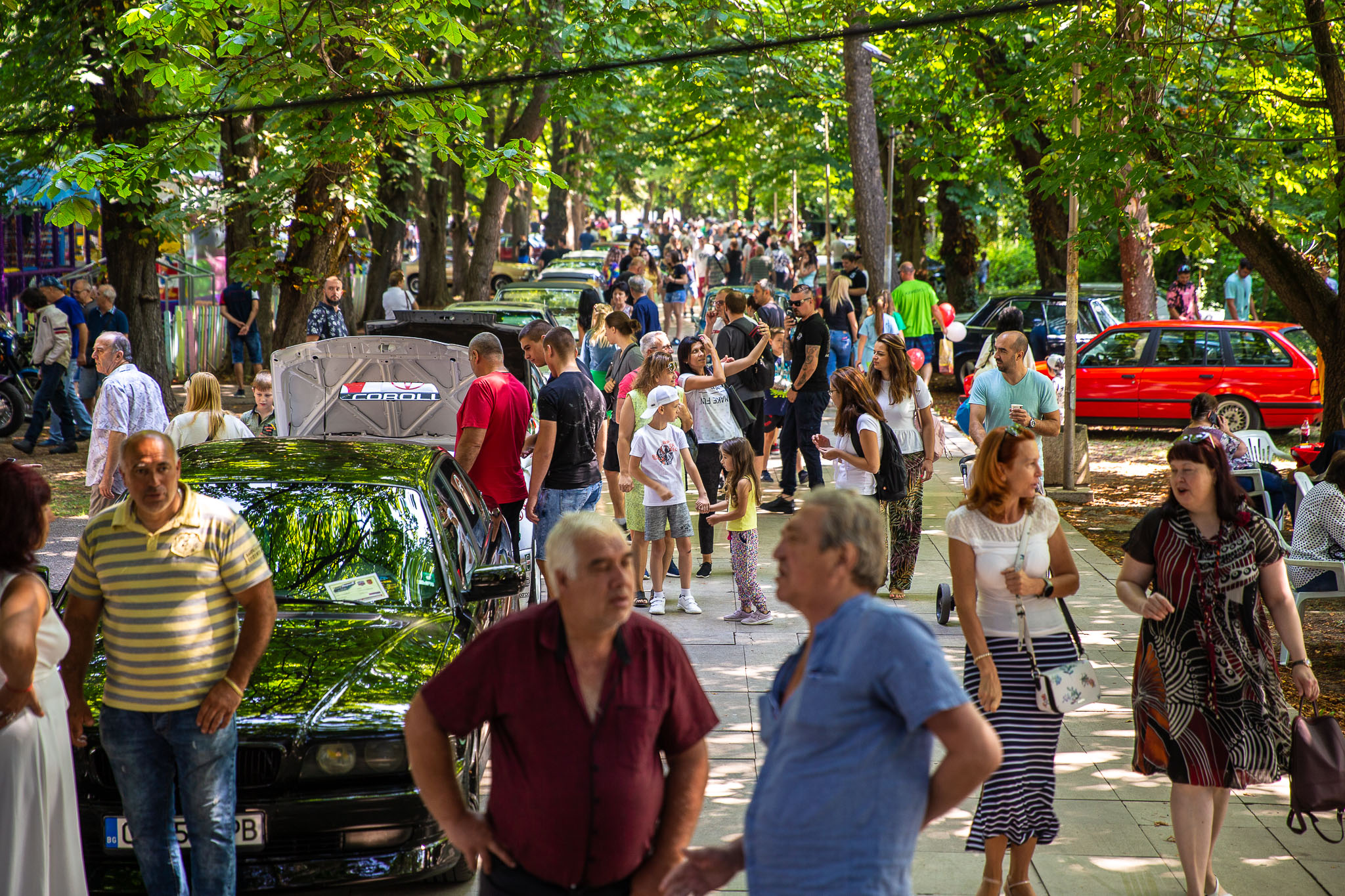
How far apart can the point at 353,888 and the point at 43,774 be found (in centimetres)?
148

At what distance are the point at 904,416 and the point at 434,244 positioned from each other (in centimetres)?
2296

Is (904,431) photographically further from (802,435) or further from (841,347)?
(841,347)

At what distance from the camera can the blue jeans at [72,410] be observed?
15.6m

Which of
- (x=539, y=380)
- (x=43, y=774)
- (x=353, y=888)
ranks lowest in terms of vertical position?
(x=353, y=888)

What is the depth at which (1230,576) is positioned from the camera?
189 inches

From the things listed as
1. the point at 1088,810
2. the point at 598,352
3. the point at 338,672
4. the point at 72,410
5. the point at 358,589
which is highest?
the point at 598,352

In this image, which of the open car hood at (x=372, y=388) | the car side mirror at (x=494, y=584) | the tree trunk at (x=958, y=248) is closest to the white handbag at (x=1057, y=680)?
the car side mirror at (x=494, y=584)

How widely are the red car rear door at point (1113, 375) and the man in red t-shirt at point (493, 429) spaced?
429 inches

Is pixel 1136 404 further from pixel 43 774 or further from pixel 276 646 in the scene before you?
pixel 43 774

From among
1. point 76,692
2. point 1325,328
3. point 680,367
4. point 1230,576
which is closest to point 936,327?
point 1325,328

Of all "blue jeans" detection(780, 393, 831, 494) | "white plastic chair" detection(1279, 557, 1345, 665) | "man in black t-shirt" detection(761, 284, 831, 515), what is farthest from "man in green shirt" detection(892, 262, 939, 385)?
"white plastic chair" detection(1279, 557, 1345, 665)

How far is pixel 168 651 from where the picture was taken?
433 centimetres

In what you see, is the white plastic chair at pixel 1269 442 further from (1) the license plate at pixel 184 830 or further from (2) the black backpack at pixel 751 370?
(1) the license plate at pixel 184 830

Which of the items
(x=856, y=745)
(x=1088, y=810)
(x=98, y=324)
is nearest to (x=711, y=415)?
(x=1088, y=810)
